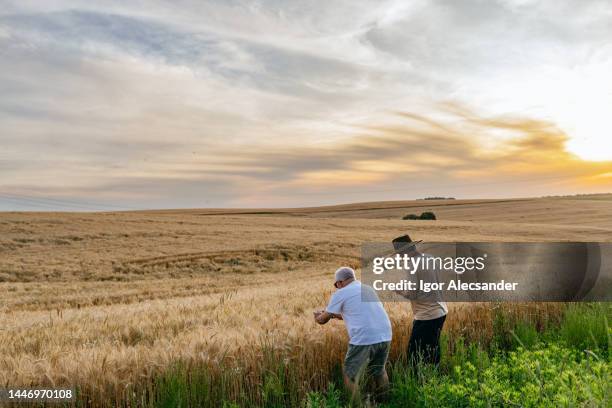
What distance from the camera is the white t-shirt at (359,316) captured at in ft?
21.1

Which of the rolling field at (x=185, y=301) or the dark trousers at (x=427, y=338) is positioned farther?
the dark trousers at (x=427, y=338)

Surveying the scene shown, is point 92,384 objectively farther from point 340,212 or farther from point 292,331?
point 340,212

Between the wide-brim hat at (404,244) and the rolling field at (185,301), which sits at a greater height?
the wide-brim hat at (404,244)

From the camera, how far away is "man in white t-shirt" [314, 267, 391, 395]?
21.1 ft

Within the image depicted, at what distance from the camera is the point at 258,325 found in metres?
8.40

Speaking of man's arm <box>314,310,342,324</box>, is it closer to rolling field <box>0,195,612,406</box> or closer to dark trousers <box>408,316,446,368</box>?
rolling field <box>0,195,612,406</box>

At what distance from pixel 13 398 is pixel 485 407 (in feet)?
16.3

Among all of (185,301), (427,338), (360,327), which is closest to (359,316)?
(360,327)

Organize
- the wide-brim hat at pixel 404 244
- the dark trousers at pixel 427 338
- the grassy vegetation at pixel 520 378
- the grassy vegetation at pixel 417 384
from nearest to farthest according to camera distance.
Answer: the grassy vegetation at pixel 520 378, the grassy vegetation at pixel 417 384, the wide-brim hat at pixel 404 244, the dark trousers at pixel 427 338

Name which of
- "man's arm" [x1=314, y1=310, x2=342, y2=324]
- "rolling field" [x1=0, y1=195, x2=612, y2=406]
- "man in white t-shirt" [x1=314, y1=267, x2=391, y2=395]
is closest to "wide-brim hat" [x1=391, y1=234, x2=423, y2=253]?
"man in white t-shirt" [x1=314, y1=267, x2=391, y2=395]

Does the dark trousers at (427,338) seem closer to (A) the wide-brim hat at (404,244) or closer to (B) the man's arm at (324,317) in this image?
(A) the wide-brim hat at (404,244)

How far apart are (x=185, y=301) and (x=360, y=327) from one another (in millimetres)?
11718

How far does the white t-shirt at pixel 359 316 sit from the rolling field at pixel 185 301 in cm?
83

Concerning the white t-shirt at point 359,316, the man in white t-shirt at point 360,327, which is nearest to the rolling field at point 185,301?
the man in white t-shirt at point 360,327
